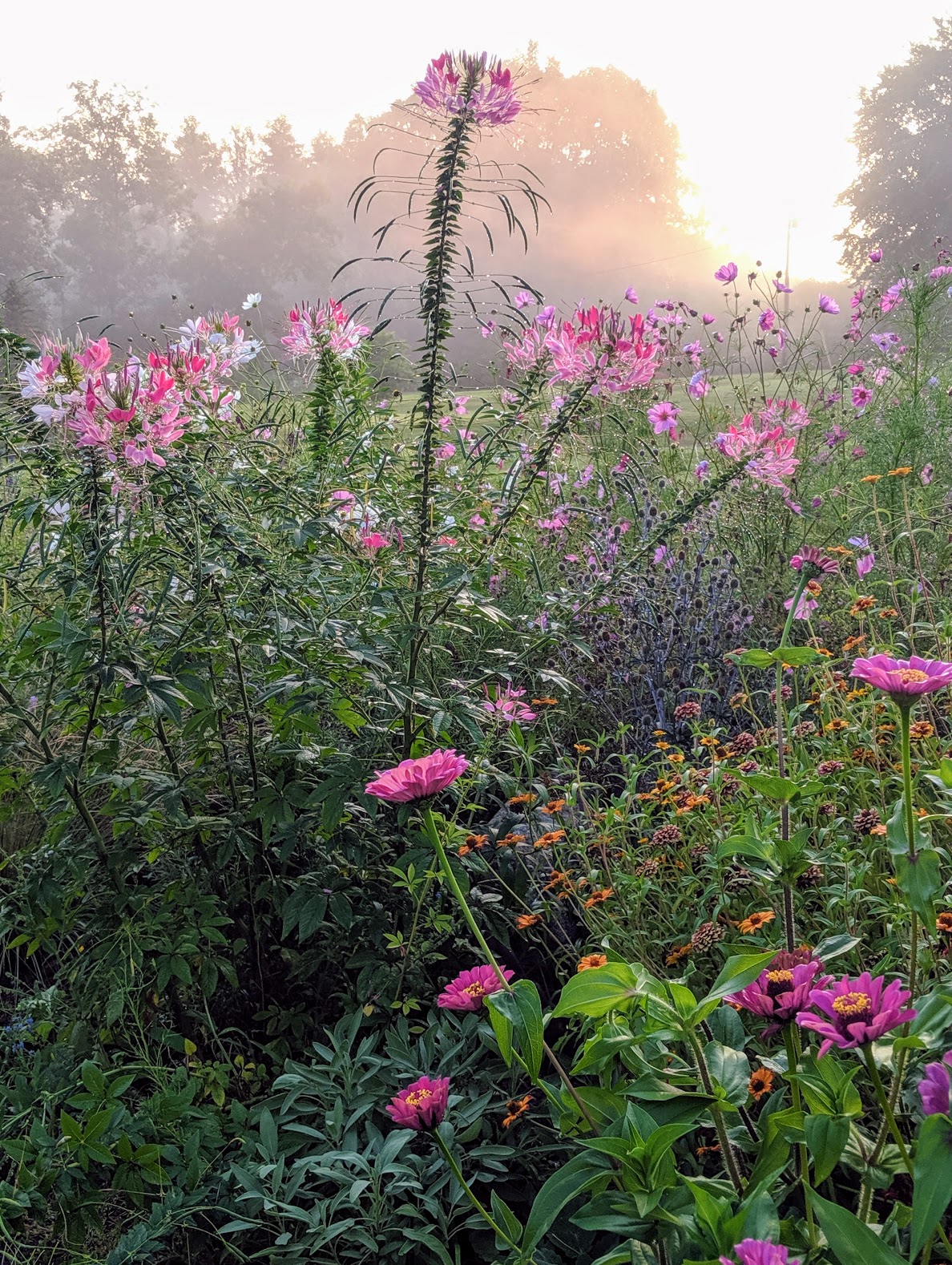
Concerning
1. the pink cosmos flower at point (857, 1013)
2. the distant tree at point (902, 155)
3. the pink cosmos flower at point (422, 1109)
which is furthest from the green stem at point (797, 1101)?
the distant tree at point (902, 155)

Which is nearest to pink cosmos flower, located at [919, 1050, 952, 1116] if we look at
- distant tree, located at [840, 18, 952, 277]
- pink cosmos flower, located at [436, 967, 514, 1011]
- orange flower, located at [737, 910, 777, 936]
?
pink cosmos flower, located at [436, 967, 514, 1011]

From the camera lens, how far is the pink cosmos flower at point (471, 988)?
41.6 inches

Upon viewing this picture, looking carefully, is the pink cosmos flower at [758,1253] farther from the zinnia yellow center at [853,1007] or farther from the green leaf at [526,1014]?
the green leaf at [526,1014]

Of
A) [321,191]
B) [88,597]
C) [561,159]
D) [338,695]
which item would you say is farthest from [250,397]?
[561,159]

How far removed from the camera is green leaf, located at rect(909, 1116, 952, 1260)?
657 millimetres

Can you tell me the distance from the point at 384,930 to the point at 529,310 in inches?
112

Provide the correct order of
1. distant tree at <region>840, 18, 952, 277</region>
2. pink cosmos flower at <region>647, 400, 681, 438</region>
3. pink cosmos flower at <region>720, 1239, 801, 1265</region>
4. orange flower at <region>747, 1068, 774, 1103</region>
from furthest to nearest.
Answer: distant tree at <region>840, 18, 952, 277</region>, pink cosmos flower at <region>647, 400, 681, 438</region>, orange flower at <region>747, 1068, 774, 1103</region>, pink cosmos flower at <region>720, 1239, 801, 1265</region>

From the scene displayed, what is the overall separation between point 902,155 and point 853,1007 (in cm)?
3351

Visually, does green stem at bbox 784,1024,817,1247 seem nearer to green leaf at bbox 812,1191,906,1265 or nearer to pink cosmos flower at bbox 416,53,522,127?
green leaf at bbox 812,1191,906,1265

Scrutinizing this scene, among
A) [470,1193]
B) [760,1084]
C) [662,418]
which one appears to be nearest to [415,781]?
[470,1193]

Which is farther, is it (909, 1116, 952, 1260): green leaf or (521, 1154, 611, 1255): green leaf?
(521, 1154, 611, 1255): green leaf

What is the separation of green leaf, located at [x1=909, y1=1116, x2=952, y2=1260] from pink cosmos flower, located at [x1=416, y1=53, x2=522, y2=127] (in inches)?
62.8

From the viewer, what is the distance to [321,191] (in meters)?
39.9

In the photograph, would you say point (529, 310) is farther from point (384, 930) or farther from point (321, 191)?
point (321, 191)
